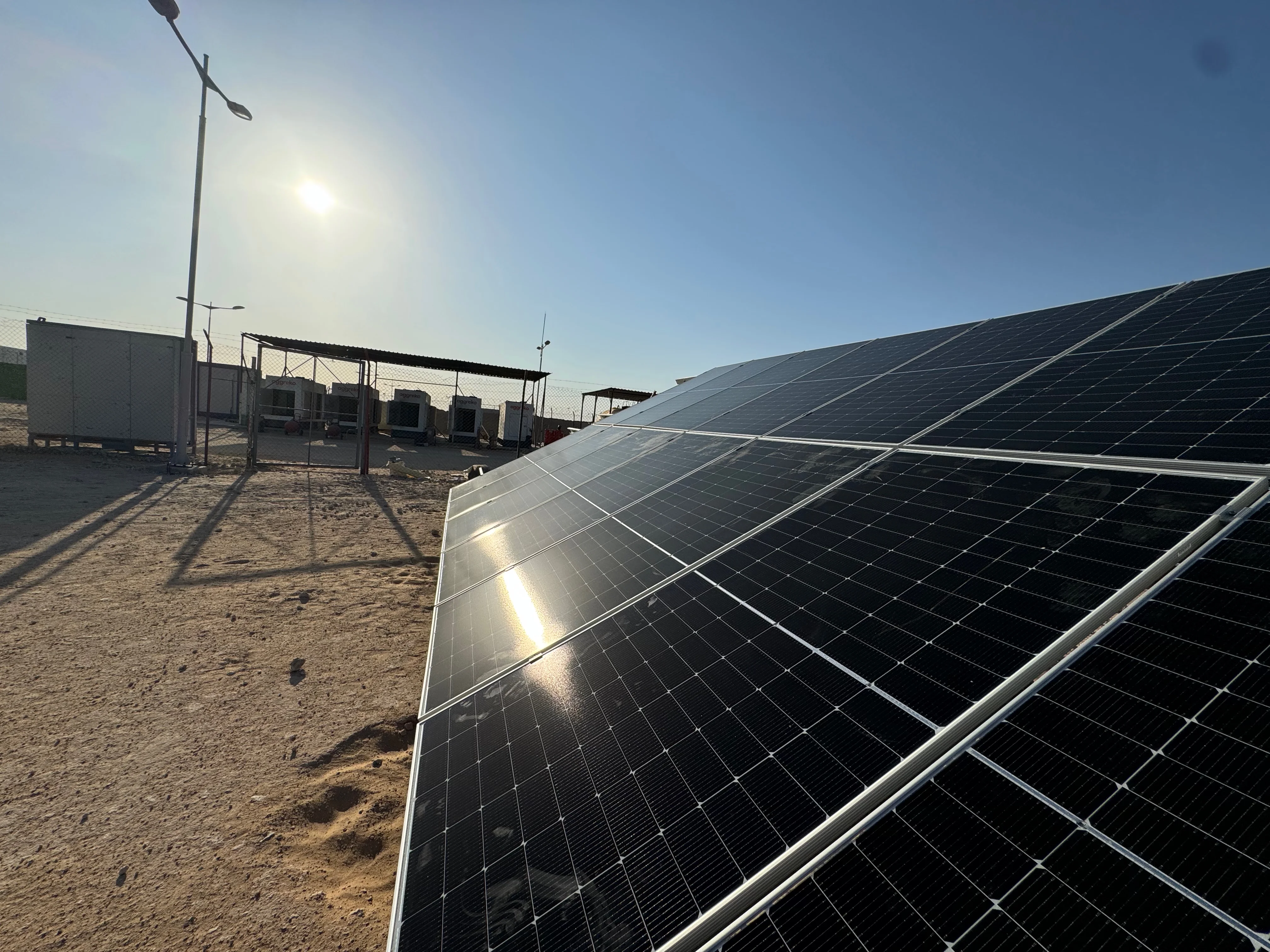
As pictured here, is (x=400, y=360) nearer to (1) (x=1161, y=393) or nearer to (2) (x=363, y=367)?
(2) (x=363, y=367)

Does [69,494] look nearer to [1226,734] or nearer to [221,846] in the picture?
[221,846]

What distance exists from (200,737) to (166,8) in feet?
63.4

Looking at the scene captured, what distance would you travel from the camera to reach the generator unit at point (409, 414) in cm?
3947

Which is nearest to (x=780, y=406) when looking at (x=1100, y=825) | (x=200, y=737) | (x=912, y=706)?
(x=912, y=706)

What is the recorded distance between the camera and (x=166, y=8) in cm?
1443

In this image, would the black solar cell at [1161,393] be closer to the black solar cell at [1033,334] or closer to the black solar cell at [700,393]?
the black solar cell at [1033,334]

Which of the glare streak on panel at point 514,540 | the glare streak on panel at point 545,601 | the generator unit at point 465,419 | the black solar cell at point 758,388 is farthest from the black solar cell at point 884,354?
the generator unit at point 465,419

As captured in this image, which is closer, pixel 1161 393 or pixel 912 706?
pixel 912 706

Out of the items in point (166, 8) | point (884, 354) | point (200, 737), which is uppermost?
point (166, 8)

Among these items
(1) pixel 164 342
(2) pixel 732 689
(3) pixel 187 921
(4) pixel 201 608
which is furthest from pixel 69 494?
(2) pixel 732 689

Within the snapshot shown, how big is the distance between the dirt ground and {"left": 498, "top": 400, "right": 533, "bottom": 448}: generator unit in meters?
29.4

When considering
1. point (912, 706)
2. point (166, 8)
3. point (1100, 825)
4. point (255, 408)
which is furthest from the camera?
point (255, 408)

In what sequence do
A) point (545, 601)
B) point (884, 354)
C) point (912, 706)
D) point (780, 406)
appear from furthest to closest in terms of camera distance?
point (884, 354) → point (780, 406) → point (545, 601) → point (912, 706)

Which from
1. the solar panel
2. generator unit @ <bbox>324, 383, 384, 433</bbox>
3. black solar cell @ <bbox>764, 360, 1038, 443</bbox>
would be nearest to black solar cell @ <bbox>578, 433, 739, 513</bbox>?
black solar cell @ <bbox>764, 360, 1038, 443</bbox>
